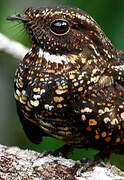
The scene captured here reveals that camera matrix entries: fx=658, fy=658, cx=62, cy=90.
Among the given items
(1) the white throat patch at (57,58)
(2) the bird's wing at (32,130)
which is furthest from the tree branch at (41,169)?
(1) the white throat patch at (57,58)

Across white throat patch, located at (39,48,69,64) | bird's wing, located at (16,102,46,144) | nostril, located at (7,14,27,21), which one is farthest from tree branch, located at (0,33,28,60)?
white throat patch, located at (39,48,69,64)

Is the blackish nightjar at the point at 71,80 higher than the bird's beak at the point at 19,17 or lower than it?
lower

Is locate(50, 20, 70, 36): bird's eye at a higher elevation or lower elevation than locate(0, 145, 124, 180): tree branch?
higher

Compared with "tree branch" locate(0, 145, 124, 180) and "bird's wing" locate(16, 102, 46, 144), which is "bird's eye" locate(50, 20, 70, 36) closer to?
"bird's wing" locate(16, 102, 46, 144)

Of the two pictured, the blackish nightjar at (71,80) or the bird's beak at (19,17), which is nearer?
the blackish nightjar at (71,80)

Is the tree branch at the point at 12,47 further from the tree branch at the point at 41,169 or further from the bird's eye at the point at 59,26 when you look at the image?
the tree branch at the point at 41,169
